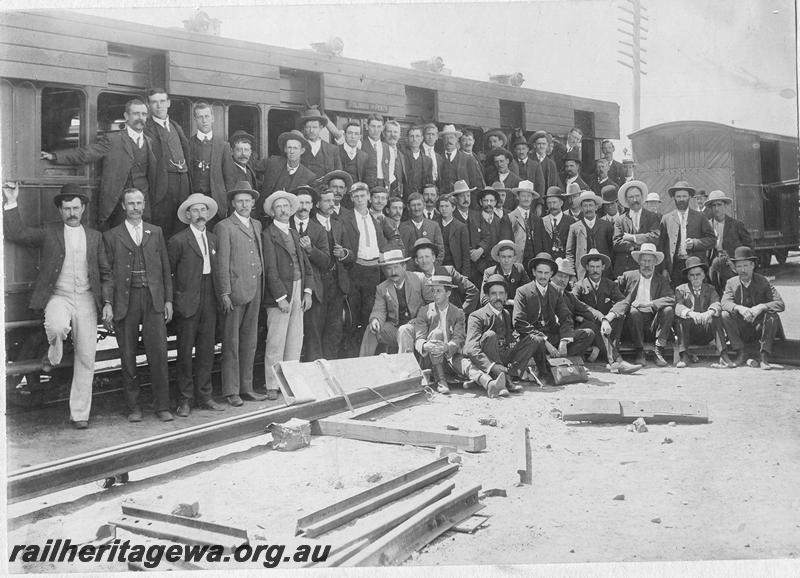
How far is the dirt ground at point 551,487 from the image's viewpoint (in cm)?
424

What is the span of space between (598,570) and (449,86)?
8.56 m

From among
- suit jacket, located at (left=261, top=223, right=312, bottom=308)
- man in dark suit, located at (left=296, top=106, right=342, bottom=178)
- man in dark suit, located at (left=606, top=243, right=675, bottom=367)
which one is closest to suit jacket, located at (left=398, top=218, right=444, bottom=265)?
man in dark suit, located at (left=296, top=106, right=342, bottom=178)

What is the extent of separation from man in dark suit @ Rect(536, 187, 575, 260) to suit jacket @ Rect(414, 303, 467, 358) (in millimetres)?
2060

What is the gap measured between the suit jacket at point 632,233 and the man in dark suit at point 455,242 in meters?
1.97

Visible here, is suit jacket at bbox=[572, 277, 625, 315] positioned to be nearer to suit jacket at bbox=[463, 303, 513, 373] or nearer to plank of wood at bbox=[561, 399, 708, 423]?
suit jacket at bbox=[463, 303, 513, 373]

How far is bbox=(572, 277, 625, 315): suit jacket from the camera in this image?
9.43 m

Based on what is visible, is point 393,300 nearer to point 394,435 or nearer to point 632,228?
point 394,435

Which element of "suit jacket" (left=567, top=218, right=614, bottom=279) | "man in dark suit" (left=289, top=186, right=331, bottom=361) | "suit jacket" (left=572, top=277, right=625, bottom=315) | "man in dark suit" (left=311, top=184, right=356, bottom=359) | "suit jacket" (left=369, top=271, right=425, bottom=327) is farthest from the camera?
"suit jacket" (left=567, top=218, right=614, bottom=279)

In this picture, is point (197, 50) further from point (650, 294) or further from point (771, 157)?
point (771, 157)

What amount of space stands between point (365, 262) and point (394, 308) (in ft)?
2.05

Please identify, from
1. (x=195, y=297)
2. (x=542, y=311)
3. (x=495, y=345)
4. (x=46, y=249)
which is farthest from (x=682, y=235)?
(x=46, y=249)

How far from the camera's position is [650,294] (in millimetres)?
9430

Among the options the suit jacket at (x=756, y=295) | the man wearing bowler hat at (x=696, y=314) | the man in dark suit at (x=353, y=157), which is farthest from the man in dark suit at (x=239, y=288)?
the suit jacket at (x=756, y=295)

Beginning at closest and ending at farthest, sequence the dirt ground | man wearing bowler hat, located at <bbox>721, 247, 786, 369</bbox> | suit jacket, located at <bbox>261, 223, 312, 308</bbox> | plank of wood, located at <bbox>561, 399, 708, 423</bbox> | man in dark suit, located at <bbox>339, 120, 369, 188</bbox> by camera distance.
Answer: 1. the dirt ground
2. plank of wood, located at <bbox>561, 399, 708, 423</bbox>
3. suit jacket, located at <bbox>261, 223, 312, 308</bbox>
4. man wearing bowler hat, located at <bbox>721, 247, 786, 369</bbox>
5. man in dark suit, located at <bbox>339, 120, 369, 188</bbox>
